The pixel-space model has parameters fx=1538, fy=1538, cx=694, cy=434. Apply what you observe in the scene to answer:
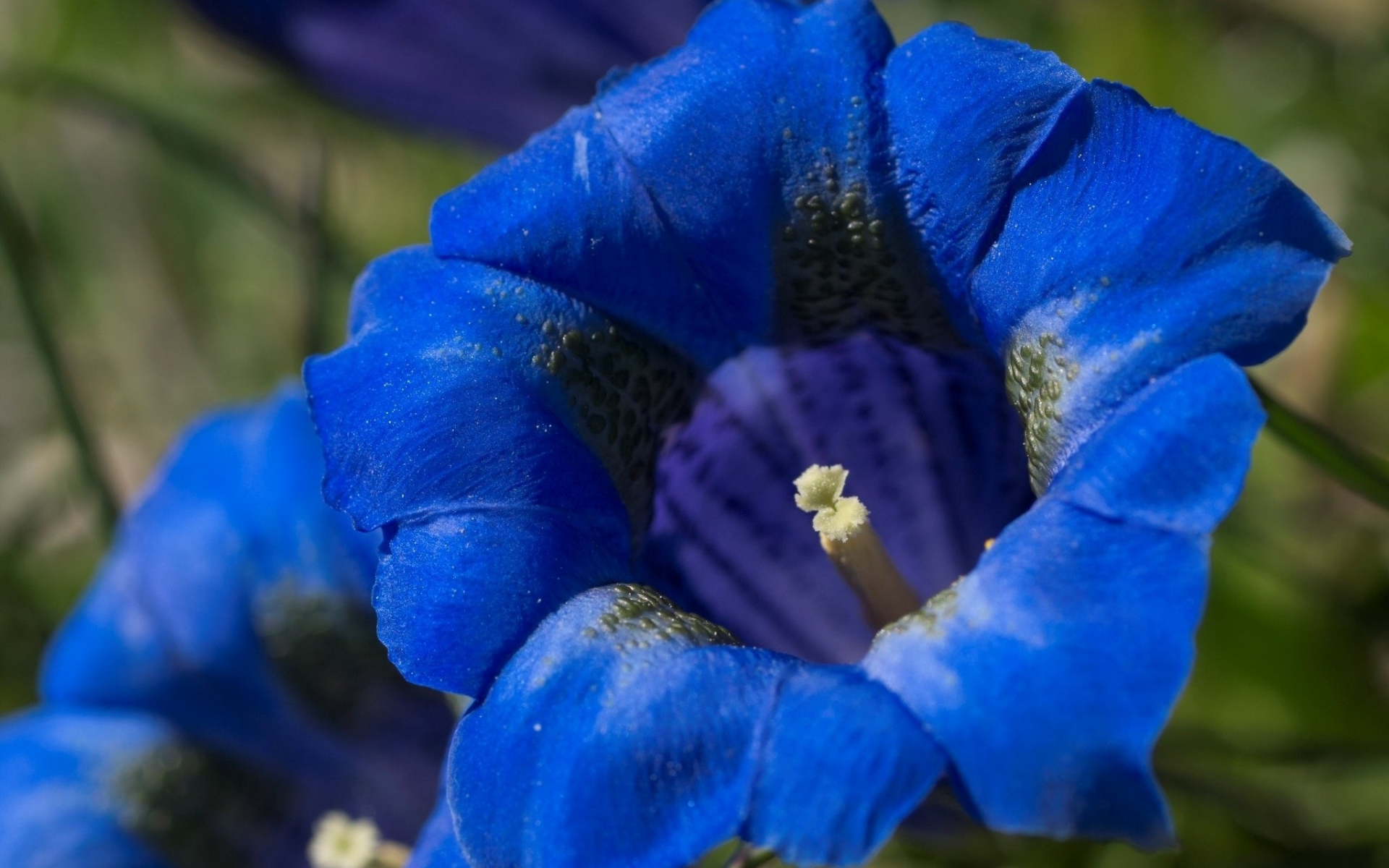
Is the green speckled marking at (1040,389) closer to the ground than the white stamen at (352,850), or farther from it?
farther from it

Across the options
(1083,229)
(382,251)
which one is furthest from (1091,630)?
(382,251)

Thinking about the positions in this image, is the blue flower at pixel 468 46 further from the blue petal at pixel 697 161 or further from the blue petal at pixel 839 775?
the blue petal at pixel 839 775


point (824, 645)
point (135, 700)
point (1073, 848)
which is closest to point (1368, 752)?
point (1073, 848)

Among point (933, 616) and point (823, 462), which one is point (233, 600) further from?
point (933, 616)

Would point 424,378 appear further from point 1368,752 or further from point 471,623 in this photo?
point 1368,752

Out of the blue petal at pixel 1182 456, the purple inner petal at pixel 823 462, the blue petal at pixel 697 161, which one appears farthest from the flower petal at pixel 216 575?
the blue petal at pixel 1182 456

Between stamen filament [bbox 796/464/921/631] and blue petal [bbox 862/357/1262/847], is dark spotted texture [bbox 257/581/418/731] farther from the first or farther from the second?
blue petal [bbox 862/357/1262/847]
